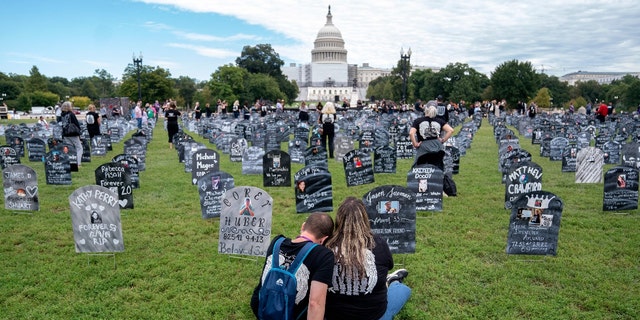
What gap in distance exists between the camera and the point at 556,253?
616 centimetres

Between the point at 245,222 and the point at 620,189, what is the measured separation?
652cm

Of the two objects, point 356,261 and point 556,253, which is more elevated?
point 356,261

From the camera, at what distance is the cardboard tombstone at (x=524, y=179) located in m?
7.78

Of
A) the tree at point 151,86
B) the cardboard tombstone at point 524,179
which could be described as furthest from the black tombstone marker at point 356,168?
the tree at point 151,86

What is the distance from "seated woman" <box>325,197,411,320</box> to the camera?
383cm

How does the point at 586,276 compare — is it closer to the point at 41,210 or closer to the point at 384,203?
the point at 384,203

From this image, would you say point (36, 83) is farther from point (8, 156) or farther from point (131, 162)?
point (131, 162)

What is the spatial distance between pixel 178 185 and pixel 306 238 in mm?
7800

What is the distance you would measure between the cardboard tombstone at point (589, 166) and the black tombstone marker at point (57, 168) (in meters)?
11.7

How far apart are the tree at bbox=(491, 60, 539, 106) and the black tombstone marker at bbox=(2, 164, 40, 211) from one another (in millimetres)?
70395

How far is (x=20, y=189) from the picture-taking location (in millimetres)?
8008

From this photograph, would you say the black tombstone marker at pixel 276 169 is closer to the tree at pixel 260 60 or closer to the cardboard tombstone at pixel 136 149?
the cardboard tombstone at pixel 136 149

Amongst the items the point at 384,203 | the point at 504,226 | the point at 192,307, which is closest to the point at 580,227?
the point at 504,226

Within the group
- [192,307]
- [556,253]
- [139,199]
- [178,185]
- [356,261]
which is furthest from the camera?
[178,185]
